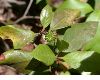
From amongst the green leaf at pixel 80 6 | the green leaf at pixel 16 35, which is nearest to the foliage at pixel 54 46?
the green leaf at pixel 16 35

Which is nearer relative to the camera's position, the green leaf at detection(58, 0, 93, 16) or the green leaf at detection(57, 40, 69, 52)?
the green leaf at detection(57, 40, 69, 52)

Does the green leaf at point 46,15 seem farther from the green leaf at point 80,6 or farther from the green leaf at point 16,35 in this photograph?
the green leaf at point 80,6

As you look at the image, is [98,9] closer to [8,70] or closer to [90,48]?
[90,48]

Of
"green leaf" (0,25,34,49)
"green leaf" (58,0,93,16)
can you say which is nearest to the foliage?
"green leaf" (0,25,34,49)

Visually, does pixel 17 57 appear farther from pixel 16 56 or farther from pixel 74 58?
pixel 74 58

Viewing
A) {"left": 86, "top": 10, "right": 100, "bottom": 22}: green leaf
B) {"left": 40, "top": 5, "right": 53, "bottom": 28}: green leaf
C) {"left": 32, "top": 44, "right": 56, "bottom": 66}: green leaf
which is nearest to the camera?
{"left": 32, "top": 44, "right": 56, "bottom": 66}: green leaf

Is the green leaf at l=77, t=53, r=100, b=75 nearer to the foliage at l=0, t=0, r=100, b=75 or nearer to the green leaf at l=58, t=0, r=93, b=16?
the foliage at l=0, t=0, r=100, b=75
